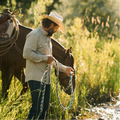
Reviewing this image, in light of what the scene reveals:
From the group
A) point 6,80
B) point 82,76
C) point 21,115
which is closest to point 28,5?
point 82,76

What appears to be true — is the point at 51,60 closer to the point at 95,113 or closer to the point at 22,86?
the point at 22,86

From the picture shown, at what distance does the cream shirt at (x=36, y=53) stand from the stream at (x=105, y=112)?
176cm

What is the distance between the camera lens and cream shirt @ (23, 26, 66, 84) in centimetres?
243

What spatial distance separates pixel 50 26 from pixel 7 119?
1.54 meters

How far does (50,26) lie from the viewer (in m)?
2.61

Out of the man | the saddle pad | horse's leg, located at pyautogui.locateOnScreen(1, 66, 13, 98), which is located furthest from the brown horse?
the man

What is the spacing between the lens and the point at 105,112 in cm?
406

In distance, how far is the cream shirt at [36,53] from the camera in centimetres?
243

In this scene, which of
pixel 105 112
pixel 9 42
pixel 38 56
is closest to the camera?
pixel 38 56

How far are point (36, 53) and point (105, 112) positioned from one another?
8.17ft

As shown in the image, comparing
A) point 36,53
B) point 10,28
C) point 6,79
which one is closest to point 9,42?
point 10,28

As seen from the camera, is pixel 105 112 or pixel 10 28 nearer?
pixel 10 28

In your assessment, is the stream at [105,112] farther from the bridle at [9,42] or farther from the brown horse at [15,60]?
the bridle at [9,42]

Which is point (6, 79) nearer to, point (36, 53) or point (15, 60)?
point (15, 60)
